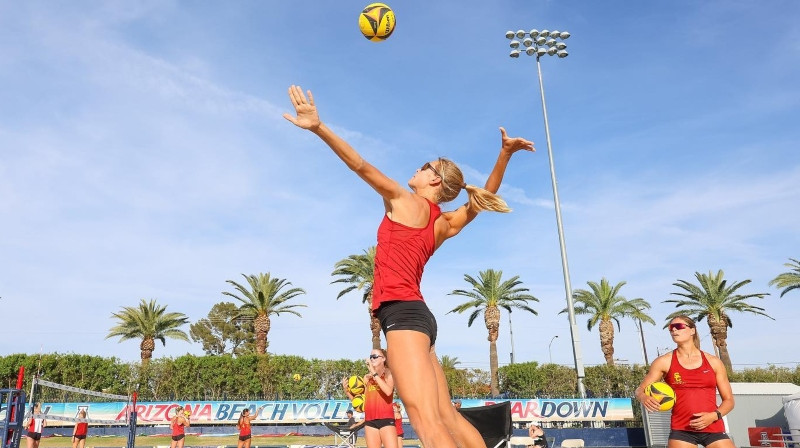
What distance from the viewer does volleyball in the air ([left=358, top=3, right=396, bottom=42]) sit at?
6.11 m

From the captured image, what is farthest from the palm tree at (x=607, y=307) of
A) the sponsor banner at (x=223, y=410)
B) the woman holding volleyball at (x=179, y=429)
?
the woman holding volleyball at (x=179, y=429)

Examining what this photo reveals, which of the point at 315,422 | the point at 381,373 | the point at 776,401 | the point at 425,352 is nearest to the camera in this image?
the point at 425,352

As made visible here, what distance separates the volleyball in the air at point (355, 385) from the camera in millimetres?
11626

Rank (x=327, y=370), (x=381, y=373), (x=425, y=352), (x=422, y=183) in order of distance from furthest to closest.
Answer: (x=327, y=370) → (x=381, y=373) → (x=422, y=183) → (x=425, y=352)

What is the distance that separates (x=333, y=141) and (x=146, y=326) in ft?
144

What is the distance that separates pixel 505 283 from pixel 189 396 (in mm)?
22989

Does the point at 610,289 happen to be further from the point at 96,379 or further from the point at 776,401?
the point at 96,379

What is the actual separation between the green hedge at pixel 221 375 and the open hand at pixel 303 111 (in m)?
38.0

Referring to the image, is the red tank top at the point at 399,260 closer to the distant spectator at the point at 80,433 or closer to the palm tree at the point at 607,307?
the distant spectator at the point at 80,433

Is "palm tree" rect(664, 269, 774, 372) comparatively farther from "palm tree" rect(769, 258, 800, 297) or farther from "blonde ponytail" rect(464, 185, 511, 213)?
"blonde ponytail" rect(464, 185, 511, 213)

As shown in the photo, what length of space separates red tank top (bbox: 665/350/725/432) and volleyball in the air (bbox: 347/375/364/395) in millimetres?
6710

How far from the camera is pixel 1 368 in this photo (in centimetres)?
3819

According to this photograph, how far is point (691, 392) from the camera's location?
238 inches

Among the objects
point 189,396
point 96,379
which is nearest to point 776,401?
point 189,396
